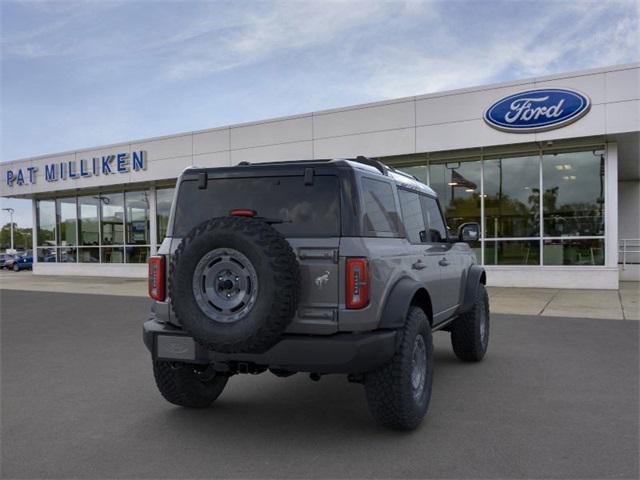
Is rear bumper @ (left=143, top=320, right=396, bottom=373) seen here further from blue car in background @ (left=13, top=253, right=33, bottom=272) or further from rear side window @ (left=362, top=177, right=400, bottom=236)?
blue car in background @ (left=13, top=253, right=33, bottom=272)

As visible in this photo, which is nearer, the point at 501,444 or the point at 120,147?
the point at 501,444

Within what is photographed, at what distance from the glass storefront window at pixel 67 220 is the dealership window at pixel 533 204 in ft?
58.2

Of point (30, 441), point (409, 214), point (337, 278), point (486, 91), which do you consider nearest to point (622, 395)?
point (409, 214)

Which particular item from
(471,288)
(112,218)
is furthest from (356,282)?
(112,218)

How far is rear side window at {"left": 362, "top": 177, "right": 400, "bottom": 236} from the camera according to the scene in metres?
4.17

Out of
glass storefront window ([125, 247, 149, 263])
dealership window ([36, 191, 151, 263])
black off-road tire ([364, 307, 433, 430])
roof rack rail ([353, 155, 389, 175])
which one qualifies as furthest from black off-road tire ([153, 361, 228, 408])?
glass storefront window ([125, 247, 149, 263])

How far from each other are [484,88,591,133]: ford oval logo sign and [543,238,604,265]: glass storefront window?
10.2ft

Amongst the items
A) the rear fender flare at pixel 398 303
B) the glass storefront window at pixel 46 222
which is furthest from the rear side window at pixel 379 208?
A: the glass storefront window at pixel 46 222

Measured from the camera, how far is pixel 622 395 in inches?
201

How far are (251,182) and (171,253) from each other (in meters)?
0.81

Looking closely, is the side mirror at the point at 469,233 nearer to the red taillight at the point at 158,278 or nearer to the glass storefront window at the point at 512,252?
the red taillight at the point at 158,278

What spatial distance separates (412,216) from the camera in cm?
517

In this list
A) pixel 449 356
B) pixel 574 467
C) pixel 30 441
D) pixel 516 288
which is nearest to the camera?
pixel 574 467

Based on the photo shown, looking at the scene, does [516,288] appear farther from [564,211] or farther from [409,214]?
[409,214]
